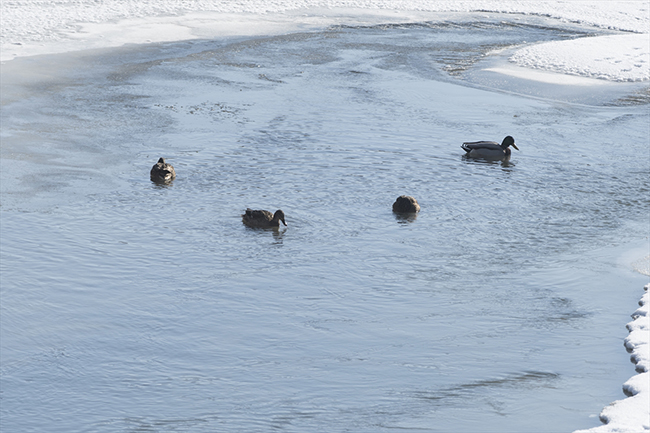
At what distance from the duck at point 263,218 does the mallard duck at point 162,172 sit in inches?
75.4

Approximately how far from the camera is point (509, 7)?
97.5 feet

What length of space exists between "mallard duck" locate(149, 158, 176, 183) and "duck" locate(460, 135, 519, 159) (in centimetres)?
465

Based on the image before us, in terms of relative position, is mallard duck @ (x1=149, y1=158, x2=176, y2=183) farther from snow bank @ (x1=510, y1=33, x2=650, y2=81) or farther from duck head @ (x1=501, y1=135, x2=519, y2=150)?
snow bank @ (x1=510, y1=33, x2=650, y2=81)

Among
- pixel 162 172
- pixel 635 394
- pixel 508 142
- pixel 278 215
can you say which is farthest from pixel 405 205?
pixel 635 394

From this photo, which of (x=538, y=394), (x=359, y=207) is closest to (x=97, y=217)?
(x=359, y=207)

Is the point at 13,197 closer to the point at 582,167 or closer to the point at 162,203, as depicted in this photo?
the point at 162,203

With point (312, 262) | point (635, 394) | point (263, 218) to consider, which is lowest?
point (635, 394)

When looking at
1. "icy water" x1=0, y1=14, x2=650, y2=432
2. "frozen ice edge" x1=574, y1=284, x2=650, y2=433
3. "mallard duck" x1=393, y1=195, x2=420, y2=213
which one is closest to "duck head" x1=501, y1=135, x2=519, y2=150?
"icy water" x1=0, y1=14, x2=650, y2=432

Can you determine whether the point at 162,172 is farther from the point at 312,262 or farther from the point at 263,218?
the point at 312,262

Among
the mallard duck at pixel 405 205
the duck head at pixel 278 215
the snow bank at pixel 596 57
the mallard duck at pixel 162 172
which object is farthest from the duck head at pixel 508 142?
the snow bank at pixel 596 57

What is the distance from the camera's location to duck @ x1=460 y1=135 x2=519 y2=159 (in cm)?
1241

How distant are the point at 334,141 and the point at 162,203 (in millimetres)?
3795

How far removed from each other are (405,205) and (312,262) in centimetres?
183

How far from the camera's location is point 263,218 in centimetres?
896
